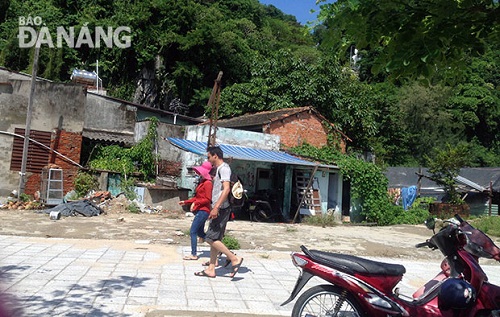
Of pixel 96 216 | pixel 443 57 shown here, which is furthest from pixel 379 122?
pixel 443 57

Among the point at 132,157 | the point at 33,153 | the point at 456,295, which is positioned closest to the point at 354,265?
the point at 456,295

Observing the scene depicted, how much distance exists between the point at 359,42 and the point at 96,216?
10777 mm

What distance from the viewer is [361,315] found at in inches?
141

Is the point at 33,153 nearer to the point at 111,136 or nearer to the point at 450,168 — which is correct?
the point at 111,136

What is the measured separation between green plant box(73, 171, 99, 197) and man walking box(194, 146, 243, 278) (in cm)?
1078

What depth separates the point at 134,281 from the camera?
219 inches

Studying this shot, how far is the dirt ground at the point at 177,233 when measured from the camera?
9.49m

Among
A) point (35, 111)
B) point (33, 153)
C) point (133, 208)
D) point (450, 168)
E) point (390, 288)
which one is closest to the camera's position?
point (390, 288)

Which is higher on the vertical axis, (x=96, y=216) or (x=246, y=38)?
(x=246, y=38)

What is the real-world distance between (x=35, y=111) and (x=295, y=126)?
34.7 ft

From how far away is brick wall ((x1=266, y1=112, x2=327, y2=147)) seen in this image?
62.8ft

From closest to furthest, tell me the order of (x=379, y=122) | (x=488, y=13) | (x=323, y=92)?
1. (x=488, y=13)
2. (x=323, y=92)
3. (x=379, y=122)

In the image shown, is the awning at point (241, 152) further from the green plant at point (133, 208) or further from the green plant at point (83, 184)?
the green plant at point (83, 184)

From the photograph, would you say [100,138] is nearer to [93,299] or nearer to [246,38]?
[93,299]
